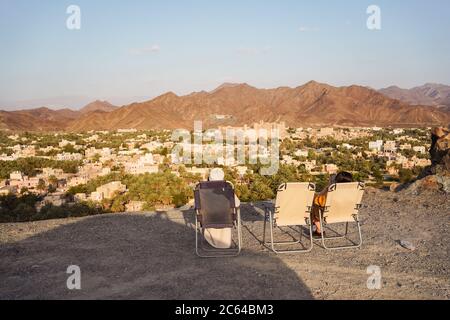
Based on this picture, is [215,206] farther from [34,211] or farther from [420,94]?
[420,94]

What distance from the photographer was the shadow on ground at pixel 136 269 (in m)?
4.90

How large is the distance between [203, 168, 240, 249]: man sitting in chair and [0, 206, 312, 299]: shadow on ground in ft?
1.17

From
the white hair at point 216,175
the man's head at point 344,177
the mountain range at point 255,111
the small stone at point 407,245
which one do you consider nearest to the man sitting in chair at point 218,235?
the white hair at point 216,175

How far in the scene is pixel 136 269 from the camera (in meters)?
5.74

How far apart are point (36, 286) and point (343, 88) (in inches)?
4530

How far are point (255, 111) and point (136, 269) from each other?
89.8m

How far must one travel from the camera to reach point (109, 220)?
9.20m

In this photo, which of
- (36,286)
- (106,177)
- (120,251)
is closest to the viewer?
(36,286)

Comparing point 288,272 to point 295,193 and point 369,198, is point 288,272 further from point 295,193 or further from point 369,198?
point 369,198

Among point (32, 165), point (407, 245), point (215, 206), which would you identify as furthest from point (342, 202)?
A: point (32, 165)

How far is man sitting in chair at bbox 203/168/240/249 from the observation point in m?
6.78

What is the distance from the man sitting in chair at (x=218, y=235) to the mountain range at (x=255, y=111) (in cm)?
7934

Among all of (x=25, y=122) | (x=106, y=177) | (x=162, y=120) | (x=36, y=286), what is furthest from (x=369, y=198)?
(x=25, y=122)

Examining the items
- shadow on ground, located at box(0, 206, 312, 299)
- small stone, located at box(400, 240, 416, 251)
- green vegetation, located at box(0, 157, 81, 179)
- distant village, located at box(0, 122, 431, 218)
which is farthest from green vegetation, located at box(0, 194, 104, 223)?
green vegetation, located at box(0, 157, 81, 179)
